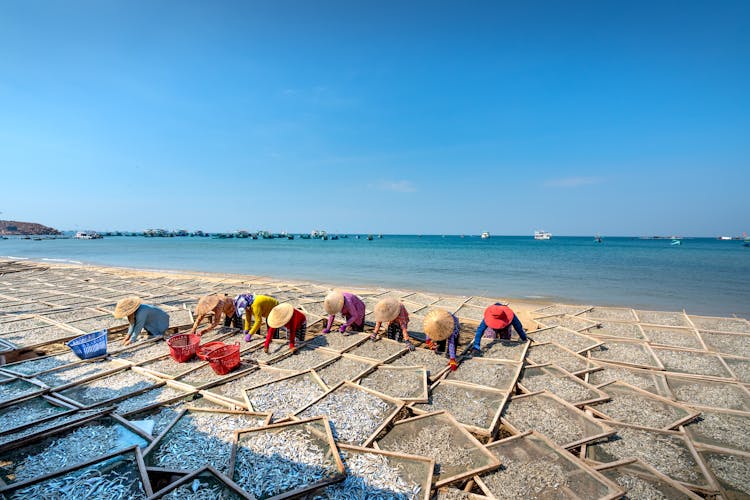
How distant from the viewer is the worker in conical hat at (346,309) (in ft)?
25.1

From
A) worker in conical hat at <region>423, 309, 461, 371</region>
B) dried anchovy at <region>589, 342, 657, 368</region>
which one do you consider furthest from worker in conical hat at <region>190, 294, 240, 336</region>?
dried anchovy at <region>589, 342, 657, 368</region>

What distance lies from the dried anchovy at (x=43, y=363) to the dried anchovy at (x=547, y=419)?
26.9 ft

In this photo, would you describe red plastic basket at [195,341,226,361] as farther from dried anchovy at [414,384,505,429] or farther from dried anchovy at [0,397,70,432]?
dried anchovy at [414,384,505,429]

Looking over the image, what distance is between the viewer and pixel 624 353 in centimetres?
731

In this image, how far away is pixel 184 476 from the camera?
3.26 metres

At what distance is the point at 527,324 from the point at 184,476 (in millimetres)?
9905

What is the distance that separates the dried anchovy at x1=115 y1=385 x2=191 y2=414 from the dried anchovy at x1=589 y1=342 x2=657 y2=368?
27.9 feet

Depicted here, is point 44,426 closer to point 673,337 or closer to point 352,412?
point 352,412

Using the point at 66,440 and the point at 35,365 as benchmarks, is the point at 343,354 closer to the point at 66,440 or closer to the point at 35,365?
the point at 66,440

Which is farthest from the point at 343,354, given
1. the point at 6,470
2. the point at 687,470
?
the point at 687,470

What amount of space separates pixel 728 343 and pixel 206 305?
12.7 m

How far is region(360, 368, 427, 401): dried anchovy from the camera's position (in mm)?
5320

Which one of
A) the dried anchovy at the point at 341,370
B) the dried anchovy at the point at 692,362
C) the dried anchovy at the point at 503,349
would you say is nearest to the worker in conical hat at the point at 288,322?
the dried anchovy at the point at 341,370

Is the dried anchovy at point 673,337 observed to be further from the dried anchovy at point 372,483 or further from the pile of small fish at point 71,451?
the pile of small fish at point 71,451
